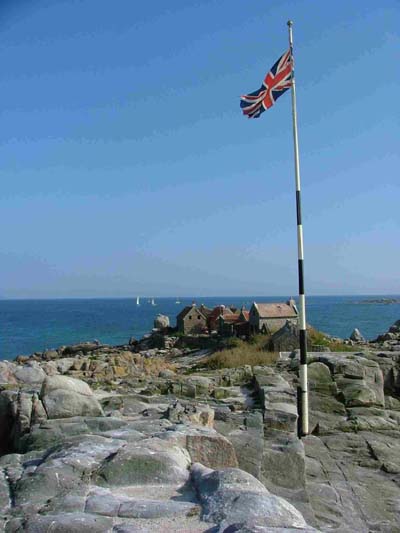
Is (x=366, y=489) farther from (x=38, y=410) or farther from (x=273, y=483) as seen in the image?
(x=38, y=410)

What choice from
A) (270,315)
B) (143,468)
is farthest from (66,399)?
(270,315)

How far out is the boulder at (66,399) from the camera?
7.56 metres

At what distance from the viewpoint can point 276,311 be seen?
35.0 m

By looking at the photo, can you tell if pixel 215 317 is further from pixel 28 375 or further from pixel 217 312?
pixel 28 375

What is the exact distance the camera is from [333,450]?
28.8 ft

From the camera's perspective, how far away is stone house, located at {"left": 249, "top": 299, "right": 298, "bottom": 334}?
111 feet

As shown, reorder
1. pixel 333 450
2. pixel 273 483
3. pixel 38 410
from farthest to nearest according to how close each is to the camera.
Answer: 1. pixel 333 450
2. pixel 38 410
3. pixel 273 483

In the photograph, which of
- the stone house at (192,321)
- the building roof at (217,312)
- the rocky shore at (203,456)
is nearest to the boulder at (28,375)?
the rocky shore at (203,456)

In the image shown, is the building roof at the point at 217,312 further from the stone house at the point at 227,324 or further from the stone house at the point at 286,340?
the stone house at the point at 286,340

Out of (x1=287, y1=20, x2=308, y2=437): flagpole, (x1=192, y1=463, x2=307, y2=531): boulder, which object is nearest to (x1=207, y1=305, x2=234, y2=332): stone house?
(x1=287, y1=20, x2=308, y2=437): flagpole

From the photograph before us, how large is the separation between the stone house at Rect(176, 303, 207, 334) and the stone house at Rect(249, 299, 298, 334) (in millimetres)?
12273

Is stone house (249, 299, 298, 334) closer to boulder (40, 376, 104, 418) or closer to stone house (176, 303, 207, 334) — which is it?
stone house (176, 303, 207, 334)

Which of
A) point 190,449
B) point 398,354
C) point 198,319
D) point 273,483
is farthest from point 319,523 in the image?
point 198,319

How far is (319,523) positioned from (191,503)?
2.06 meters
